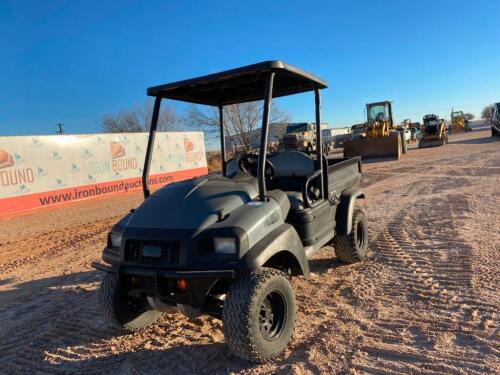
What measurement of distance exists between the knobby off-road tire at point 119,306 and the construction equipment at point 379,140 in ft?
59.4

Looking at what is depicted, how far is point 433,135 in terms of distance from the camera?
88.5 feet

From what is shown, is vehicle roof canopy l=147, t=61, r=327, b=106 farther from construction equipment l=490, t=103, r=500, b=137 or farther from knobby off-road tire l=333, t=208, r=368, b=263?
construction equipment l=490, t=103, r=500, b=137

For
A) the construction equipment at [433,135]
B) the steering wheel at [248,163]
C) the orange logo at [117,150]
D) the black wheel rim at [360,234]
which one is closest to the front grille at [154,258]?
the steering wheel at [248,163]

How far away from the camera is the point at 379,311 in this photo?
3.62 m

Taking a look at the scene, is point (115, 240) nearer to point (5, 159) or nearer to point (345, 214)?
point (345, 214)

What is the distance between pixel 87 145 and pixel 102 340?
12855mm

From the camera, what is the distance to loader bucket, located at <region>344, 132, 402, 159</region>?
771 inches

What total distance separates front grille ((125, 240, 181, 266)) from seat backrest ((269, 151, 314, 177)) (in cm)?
194

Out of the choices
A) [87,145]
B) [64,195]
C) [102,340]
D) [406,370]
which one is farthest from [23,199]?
[406,370]

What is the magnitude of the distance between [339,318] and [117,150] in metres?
14.1

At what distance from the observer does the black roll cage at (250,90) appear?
325 centimetres

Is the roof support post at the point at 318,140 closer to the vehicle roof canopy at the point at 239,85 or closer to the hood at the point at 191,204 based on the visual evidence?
the vehicle roof canopy at the point at 239,85

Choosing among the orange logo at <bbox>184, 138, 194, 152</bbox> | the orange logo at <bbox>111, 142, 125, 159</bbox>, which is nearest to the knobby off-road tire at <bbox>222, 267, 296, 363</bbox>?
the orange logo at <bbox>111, 142, 125, 159</bbox>

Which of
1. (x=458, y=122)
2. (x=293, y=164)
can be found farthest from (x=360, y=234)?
(x=458, y=122)
